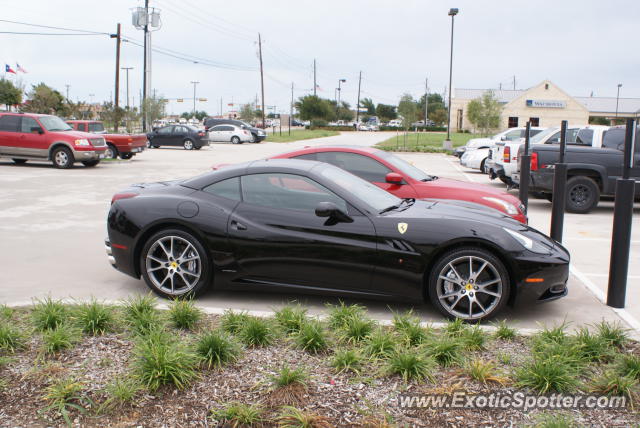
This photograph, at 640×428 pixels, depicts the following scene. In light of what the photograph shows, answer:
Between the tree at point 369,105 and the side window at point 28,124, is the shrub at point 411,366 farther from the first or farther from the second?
the tree at point 369,105

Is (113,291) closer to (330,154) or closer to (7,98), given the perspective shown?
(330,154)

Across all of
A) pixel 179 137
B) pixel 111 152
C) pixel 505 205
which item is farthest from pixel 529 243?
pixel 179 137

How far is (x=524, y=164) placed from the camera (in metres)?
9.34

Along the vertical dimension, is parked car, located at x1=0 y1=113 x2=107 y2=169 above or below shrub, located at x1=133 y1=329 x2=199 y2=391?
above

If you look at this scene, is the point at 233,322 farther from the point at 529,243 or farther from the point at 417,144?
the point at 417,144

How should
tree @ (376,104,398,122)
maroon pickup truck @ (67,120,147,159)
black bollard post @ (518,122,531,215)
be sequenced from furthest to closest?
tree @ (376,104,398,122) < maroon pickup truck @ (67,120,147,159) < black bollard post @ (518,122,531,215)

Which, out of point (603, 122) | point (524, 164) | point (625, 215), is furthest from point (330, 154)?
point (603, 122)

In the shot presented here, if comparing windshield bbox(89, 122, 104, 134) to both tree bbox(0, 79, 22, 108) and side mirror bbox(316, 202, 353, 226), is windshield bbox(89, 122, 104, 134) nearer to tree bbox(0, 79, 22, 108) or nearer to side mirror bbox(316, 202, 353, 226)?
side mirror bbox(316, 202, 353, 226)

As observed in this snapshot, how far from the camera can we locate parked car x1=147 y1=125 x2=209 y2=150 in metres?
36.6

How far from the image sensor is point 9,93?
212ft

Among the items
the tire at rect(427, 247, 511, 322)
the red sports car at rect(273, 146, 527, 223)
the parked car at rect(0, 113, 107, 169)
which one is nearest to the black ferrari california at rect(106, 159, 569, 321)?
the tire at rect(427, 247, 511, 322)

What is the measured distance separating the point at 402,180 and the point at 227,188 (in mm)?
3144

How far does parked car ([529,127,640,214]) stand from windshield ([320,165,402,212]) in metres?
7.20

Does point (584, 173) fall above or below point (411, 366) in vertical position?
above
